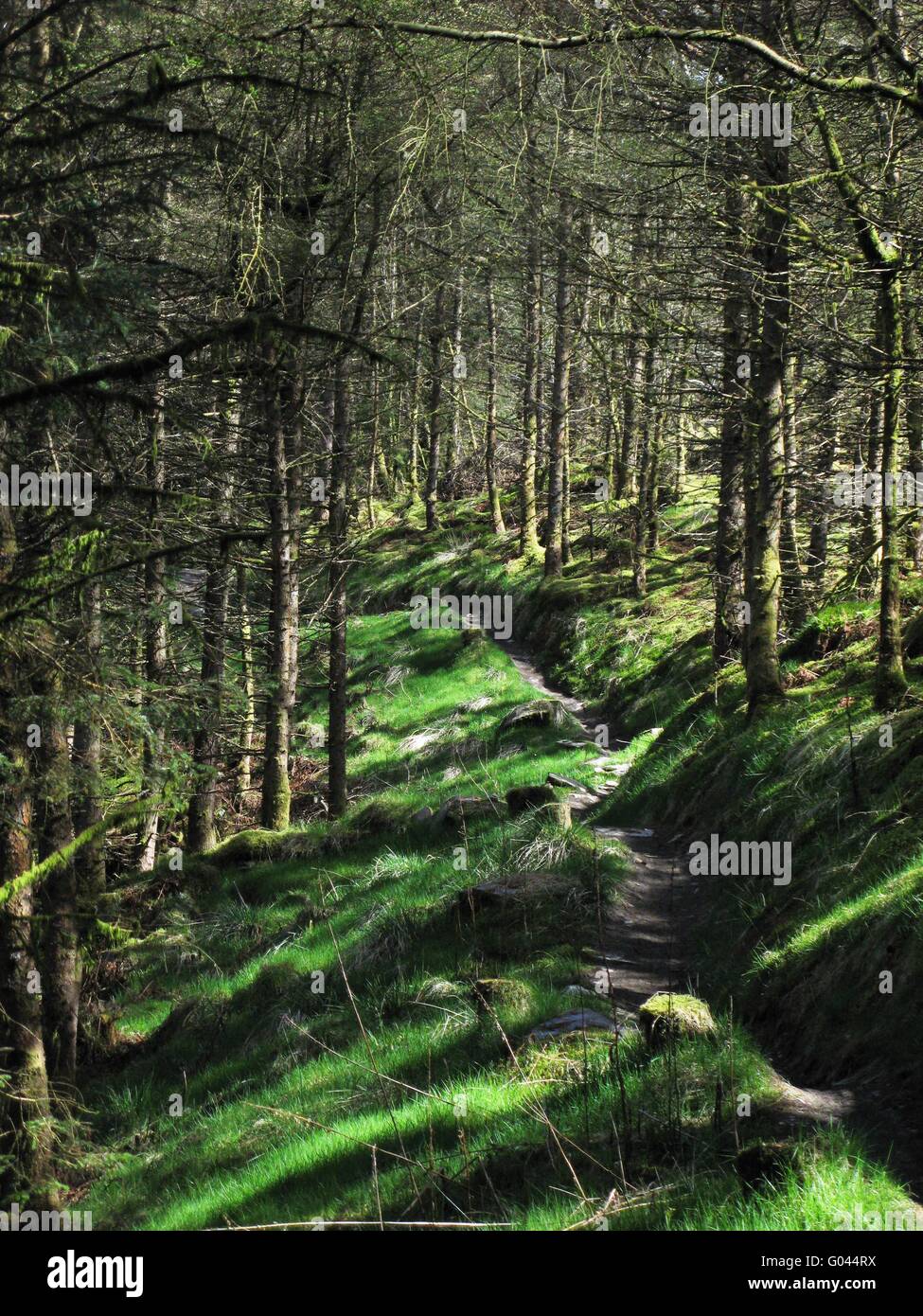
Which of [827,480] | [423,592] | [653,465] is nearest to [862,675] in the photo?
[827,480]

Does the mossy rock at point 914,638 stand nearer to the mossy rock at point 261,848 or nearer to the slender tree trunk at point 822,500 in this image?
the slender tree trunk at point 822,500

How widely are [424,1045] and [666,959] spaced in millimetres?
2203

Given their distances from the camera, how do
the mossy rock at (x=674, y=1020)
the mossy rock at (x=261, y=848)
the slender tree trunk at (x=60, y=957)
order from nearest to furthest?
the mossy rock at (x=674, y=1020)
the slender tree trunk at (x=60, y=957)
the mossy rock at (x=261, y=848)

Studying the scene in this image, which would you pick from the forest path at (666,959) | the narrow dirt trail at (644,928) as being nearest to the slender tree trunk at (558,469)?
the forest path at (666,959)

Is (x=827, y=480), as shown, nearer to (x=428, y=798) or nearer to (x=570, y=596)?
(x=428, y=798)

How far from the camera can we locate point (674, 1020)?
209 inches

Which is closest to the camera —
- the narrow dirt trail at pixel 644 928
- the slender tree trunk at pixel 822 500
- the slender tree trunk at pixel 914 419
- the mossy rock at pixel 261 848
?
the narrow dirt trail at pixel 644 928

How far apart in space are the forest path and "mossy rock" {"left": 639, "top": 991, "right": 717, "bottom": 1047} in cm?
12

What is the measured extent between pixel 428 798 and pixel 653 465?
370 inches

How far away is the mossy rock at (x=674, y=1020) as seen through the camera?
529 centimetres

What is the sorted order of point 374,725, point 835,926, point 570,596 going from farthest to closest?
point 570,596
point 374,725
point 835,926

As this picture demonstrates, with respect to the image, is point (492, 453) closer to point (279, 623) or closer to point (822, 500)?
point (279, 623)

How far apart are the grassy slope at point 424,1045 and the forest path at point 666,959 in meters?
0.21

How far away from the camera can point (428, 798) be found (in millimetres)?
13680
